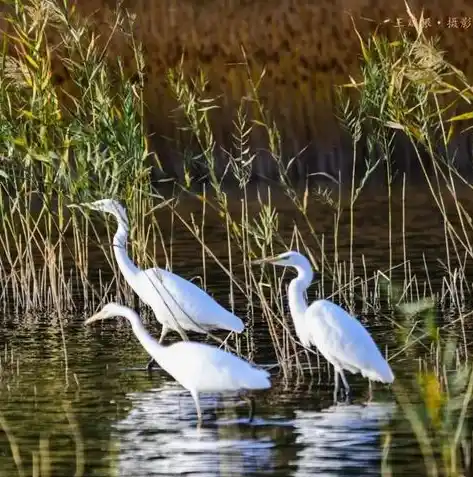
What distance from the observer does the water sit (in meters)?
7.63

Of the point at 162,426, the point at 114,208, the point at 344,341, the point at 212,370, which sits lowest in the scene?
the point at 162,426

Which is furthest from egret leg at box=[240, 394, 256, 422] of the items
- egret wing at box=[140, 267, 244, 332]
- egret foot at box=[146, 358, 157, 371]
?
egret foot at box=[146, 358, 157, 371]

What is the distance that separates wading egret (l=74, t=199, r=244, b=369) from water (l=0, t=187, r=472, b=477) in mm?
393

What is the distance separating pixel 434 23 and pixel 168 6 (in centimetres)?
355

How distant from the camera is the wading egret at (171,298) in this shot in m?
10.5

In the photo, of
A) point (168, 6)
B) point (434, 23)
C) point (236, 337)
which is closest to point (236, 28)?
point (168, 6)

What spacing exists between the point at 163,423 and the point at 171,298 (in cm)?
216

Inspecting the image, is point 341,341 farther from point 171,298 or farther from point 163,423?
point 171,298

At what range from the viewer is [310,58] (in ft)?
69.5

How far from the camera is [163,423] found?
343 inches

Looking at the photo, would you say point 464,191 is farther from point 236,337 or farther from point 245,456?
point 245,456

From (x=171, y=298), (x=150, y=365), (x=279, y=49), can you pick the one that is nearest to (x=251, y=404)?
(x=150, y=365)

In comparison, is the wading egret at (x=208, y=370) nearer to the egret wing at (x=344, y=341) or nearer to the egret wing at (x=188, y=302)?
the egret wing at (x=344, y=341)

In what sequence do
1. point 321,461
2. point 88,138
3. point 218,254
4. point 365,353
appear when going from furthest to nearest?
point 218,254 < point 88,138 < point 365,353 < point 321,461
